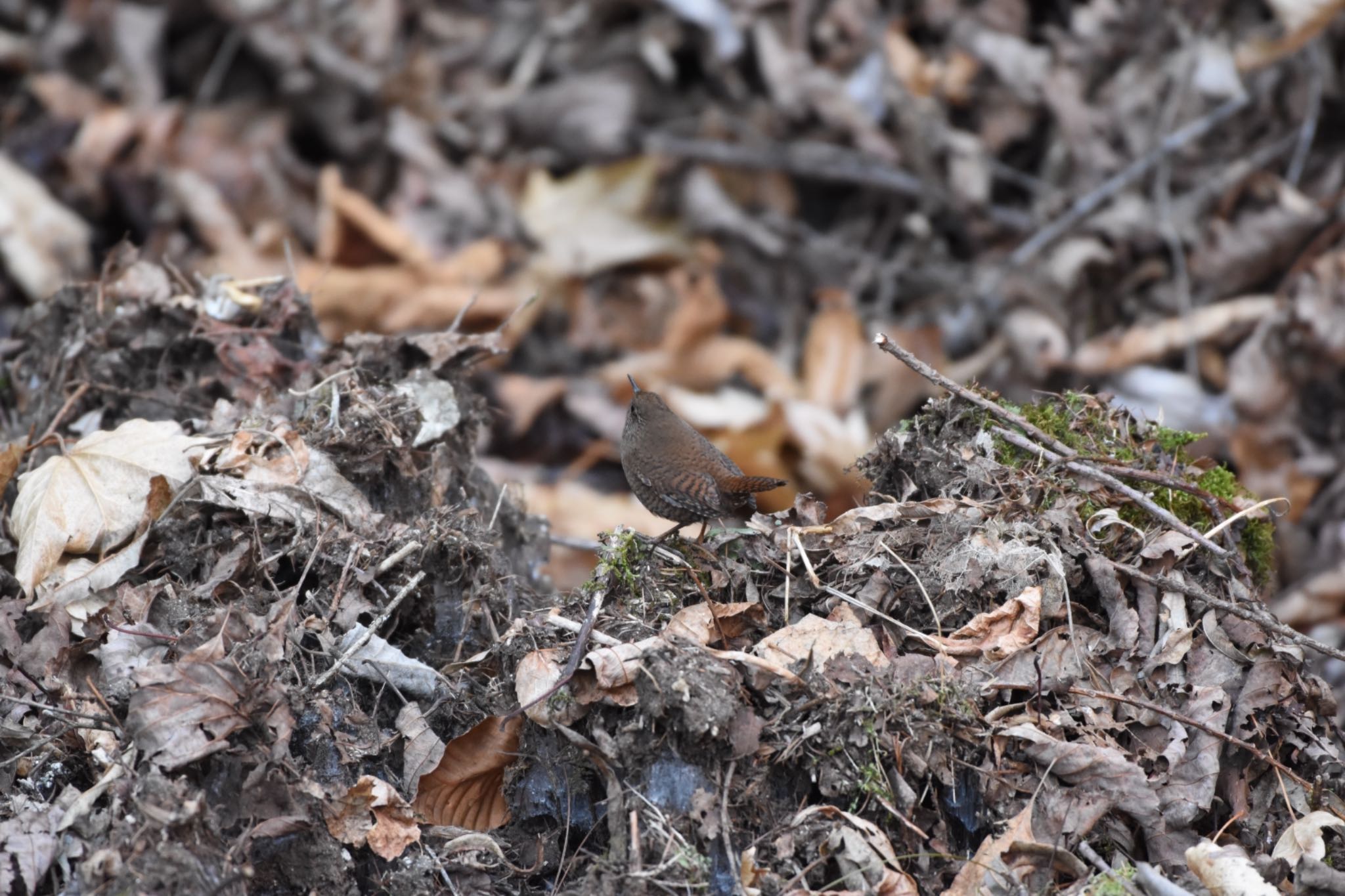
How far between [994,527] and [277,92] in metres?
6.70

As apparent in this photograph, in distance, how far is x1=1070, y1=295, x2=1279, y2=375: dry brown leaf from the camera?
20.9 ft

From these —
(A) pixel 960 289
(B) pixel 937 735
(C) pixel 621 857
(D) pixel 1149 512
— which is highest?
(D) pixel 1149 512

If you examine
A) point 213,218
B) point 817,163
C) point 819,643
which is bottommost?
point 213,218

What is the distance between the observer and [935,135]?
7.27m

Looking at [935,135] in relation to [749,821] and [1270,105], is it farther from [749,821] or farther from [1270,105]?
[749,821]

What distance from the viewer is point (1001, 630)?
2.97 m

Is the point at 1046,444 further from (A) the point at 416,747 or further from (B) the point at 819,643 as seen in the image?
(A) the point at 416,747

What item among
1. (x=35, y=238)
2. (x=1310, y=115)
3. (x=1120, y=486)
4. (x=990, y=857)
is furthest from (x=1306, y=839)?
Result: (x=35, y=238)

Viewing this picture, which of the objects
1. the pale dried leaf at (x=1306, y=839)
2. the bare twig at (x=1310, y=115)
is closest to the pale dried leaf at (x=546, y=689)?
the pale dried leaf at (x=1306, y=839)

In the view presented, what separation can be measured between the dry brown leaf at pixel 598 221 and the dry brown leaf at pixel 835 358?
1202mm

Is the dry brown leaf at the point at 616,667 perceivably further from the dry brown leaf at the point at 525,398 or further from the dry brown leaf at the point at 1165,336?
the dry brown leaf at the point at 1165,336

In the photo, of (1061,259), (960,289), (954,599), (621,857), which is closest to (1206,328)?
(1061,259)

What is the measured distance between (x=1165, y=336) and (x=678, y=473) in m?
3.89

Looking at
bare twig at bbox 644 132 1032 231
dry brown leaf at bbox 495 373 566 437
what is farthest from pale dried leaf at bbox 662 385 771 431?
bare twig at bbox 644 132 1032 231
